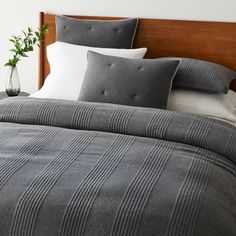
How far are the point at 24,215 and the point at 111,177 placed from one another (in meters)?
0.30

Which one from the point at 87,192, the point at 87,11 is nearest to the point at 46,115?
the point at 87,192

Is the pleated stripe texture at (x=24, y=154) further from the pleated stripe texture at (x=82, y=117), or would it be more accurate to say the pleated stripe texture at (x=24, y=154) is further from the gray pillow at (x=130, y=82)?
the gray pillow at (x=130, y=82)

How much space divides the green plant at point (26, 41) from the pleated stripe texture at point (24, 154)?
43.4 inches

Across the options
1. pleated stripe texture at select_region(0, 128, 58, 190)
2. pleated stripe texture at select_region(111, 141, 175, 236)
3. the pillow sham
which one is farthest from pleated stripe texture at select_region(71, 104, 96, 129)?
the pillow sham

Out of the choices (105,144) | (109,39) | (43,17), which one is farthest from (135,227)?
(43,17)

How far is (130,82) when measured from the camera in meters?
2.40

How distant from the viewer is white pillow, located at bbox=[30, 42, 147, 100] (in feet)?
8.66

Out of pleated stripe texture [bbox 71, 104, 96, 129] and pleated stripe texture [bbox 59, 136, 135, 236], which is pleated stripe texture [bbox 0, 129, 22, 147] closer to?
pleated stripe texture [bbox 71, 104, 96, 129]

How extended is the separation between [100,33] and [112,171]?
1463mm

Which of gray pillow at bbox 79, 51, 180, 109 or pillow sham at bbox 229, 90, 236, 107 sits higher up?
gray pillow at bbox 79, 51, 180, 109

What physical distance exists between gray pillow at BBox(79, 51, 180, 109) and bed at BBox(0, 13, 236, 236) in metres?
0.26

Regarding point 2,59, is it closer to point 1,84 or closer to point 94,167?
point 1,84

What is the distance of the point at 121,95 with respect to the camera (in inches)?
94.3

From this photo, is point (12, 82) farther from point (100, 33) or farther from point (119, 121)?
point (119, 121)
